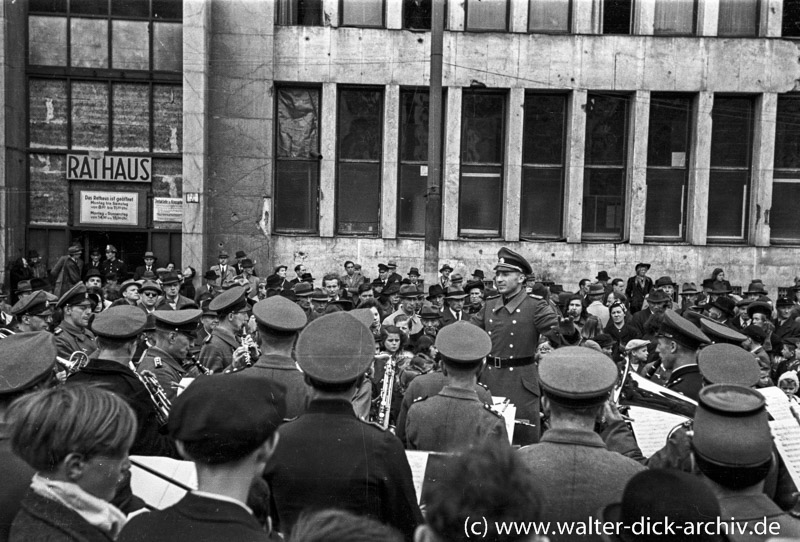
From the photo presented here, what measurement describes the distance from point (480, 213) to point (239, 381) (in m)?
17.6

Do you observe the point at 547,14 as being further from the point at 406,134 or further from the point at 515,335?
the point at 515,335

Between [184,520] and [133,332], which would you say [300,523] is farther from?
[133,332]

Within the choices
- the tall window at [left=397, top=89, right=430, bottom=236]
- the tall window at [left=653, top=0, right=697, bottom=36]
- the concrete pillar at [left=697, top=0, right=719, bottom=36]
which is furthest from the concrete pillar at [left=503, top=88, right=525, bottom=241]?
the concrete pillar at [left=697, top=0, right=719, bottom=36]

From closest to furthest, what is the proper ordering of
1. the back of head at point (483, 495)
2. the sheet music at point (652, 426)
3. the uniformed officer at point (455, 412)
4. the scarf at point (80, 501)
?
1. the back of head at point (483, 495)
2. the scarf at point (80, 501)
3. the sheet music at point (652, 426)
4. the uniformed officer at point (455, 412)

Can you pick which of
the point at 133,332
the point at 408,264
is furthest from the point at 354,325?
the point at 408,264

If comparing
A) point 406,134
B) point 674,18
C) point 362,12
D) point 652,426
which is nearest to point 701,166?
point 674,18

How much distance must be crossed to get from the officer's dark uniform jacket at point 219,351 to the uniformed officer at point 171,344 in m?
0.17

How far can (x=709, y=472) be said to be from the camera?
2816 millimetres

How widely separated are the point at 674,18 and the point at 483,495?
19.6 metres

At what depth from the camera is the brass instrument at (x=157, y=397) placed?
14.9 ft

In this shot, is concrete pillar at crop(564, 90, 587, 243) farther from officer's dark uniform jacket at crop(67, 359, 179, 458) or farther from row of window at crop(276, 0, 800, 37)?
officer's dark uniform jacket at crop(67, 359, 179, 458)

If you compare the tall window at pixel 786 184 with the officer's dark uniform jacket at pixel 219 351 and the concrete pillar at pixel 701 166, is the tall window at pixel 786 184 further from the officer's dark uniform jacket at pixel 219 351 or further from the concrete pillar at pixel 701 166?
the officer's dark uniform jacket at pixel 219 351

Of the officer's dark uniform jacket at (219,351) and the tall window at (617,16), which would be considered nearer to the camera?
the officer's dark uniform jacket at (219,351)

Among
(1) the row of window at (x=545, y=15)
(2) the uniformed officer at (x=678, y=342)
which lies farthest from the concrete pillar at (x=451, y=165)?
(2) the uniformed officer at (x=678, y=342)
